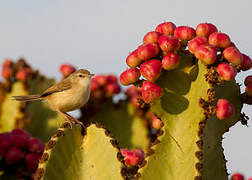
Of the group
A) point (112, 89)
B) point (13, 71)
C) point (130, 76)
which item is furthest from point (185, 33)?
point (13, 71)

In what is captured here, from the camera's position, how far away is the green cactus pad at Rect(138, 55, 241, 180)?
3.26 meters

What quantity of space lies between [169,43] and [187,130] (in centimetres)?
59

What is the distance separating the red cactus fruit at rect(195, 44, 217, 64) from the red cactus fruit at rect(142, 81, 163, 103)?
342 millimetres

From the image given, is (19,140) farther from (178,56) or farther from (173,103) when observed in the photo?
(178,56)

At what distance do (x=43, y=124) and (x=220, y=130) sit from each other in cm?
371

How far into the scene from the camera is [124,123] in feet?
21.9

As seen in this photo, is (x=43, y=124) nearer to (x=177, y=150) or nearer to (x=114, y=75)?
(x=114, y=75)

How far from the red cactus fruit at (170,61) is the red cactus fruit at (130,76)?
207 mm

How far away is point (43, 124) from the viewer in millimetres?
6719

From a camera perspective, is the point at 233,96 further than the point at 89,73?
No

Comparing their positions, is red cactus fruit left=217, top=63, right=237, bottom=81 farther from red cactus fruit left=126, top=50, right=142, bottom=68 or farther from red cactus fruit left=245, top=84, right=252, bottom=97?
red cactus fruit left=126, top=50, right=142, bottom=68

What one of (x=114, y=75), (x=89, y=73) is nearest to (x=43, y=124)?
(x=114, y=75)

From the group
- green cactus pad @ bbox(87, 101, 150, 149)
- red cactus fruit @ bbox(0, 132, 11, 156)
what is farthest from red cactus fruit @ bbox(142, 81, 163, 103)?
green cactus pad @ bbox(87, 101, 150, 149)

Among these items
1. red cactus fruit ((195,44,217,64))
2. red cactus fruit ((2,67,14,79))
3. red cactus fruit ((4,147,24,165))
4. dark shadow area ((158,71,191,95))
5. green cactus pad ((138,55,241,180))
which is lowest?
red cactus fruit ((4,147,24,165))
